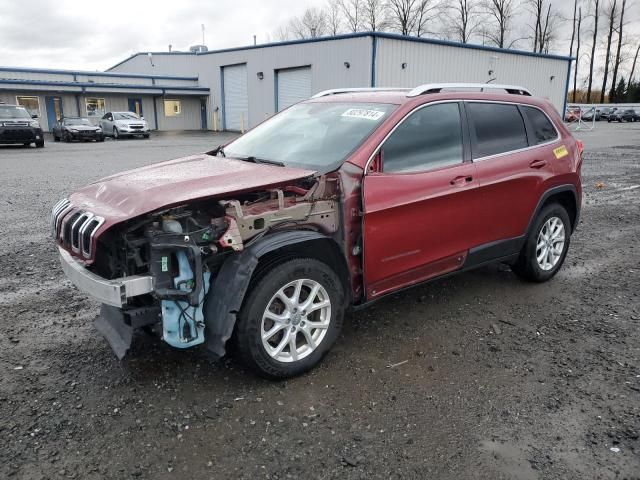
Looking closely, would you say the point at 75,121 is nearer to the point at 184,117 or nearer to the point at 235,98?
the point at 235,98

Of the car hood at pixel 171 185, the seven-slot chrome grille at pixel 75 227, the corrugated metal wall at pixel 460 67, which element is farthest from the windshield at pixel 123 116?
the seven-slot chrome grille at pixel 75 227

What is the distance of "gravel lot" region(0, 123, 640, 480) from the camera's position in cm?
269

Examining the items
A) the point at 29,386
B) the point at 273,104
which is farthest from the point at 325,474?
the point at 273,104

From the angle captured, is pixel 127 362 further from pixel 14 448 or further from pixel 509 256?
pixel 509 256

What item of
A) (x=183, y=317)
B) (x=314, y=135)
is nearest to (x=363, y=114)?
(x=314, y=135)

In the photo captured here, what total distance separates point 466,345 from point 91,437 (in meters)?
2.62

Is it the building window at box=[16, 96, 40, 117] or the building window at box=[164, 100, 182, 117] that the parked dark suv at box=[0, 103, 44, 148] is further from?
the building window at box=[164, 100, 182, 117]

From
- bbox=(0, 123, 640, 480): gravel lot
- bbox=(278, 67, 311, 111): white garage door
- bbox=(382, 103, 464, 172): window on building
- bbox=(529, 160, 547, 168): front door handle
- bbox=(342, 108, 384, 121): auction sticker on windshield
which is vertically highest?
bbox=(278, 67, 311, 111): white garage door

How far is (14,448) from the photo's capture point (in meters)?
2.76

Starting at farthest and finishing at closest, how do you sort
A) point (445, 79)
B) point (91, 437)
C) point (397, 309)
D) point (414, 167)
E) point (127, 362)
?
1. point (445, 79)
2. point (397, 309)
3. point (414, 167)
4. point (127, 362)
5. point (91, 437)

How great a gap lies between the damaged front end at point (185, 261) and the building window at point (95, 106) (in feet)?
132

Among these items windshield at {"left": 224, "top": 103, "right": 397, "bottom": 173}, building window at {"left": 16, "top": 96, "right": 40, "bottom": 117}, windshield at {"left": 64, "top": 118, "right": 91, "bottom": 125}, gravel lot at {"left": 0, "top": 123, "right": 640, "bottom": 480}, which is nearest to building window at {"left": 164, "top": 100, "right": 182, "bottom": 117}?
building window at {"left": 16, "top": 96, "right": 40, "bottom": 117}

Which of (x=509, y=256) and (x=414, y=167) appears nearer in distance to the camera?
(x=414, y=167)

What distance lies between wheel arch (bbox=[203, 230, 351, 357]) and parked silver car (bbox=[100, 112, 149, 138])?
99.1 feet
